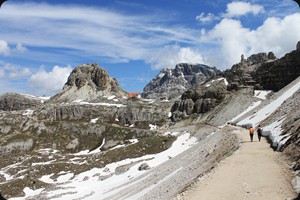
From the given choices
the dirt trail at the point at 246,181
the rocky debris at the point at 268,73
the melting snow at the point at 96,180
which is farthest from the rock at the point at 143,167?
the rocky debris at the point at 268,73

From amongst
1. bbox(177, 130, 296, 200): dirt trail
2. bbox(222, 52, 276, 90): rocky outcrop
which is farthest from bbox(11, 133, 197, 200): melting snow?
bbox(222, 52, 276, 90): rocky outcrop

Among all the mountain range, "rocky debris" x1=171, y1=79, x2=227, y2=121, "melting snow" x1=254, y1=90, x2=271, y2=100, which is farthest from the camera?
"rocky debris" x1=171, y1=79, x2=227, y2=121

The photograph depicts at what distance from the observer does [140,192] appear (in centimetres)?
4747

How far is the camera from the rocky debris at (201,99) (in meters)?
152

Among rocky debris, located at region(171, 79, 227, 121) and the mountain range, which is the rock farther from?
rocky debris, located at region(171, 79, 227, 121)

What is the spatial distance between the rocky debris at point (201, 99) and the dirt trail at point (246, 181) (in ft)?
380

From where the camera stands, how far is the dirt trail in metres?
23.2

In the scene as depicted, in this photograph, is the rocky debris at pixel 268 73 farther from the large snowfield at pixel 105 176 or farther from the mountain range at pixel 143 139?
the large snowfield at pixel 105 176

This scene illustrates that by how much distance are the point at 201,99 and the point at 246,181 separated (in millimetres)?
133624

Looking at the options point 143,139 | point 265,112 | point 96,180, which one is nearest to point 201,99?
point 143,139

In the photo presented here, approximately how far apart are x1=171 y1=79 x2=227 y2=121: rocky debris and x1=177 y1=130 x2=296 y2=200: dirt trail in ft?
380

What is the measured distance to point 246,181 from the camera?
26125 millimetres

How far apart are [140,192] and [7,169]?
91729 millimetres

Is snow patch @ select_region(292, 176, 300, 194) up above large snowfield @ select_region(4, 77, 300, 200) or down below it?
above
